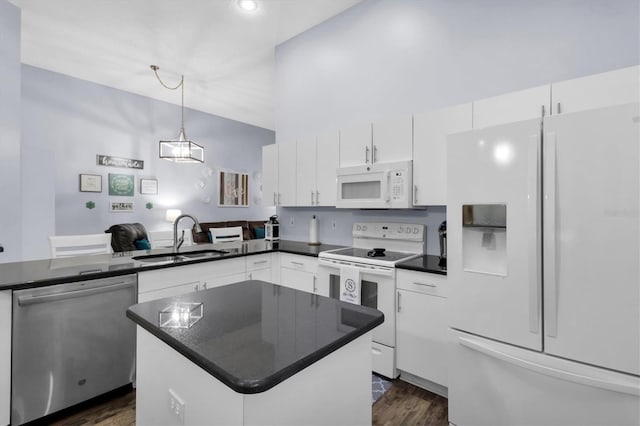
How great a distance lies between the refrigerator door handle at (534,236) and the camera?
1.42 metres

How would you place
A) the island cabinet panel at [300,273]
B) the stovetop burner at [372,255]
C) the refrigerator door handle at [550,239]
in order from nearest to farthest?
1. the refrigerator door handle at [550,239]
2. the stovetop burner at [372,255]
3. the island cabinet panel at [300,273]

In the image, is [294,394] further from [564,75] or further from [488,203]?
[564,75]

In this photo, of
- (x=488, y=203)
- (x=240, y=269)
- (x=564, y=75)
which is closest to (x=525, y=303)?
(x=488, y=203)

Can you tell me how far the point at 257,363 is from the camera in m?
0.78

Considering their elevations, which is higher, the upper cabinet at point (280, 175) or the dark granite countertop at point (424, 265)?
the upper cabinet at point (280, 175)

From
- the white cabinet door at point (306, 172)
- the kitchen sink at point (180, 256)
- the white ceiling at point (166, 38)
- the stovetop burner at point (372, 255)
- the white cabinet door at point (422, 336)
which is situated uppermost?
the white ceiling at point (166, 38)

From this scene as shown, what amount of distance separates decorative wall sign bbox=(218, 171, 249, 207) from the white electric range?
450 cm

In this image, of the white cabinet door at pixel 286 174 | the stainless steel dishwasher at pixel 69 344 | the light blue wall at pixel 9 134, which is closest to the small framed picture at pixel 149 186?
the light blue wall at pixel 9 134

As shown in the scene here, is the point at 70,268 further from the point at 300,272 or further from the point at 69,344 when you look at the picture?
the point at 300,272

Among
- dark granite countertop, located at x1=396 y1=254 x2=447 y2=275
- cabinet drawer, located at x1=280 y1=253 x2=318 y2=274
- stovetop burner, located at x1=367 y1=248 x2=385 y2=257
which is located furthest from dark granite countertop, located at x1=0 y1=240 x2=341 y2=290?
dark granite countertop, located at x1=396 y1=254 x2=447 y2=275

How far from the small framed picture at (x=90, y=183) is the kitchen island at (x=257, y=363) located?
4.66 meters

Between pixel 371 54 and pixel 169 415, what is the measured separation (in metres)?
3.13

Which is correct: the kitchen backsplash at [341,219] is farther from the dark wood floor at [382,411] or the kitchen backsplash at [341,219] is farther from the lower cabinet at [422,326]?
the dark wood floor at [382,411]

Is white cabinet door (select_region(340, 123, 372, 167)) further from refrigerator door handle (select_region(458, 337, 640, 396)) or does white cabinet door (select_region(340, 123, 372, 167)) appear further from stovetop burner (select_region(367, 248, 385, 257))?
refrigerator door handle (select_region(458, 337, 640, 396))
